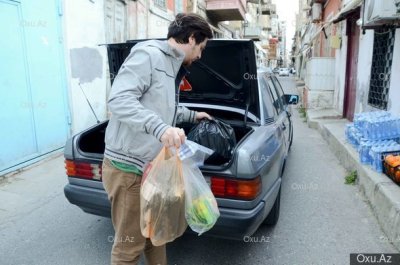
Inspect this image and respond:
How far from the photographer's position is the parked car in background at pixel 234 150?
2.41 m

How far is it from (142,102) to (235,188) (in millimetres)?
966

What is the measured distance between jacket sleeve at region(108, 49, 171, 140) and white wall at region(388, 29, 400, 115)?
15.6 ft

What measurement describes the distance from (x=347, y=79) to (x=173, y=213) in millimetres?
8583

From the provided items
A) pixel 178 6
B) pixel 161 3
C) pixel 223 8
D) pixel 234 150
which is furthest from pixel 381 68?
pixel 223 8

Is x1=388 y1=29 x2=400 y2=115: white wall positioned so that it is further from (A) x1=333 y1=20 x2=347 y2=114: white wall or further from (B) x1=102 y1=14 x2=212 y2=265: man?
(B) x1=102 y1=14 x2=212 y2=265: man

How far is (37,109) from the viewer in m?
5.41

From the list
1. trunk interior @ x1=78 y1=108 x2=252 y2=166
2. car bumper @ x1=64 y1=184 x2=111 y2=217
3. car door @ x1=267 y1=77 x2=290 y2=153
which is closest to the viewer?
car bumper @ x1=64 y1=184 x2=111 y2=217

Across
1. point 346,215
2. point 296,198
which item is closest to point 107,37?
point 296,198

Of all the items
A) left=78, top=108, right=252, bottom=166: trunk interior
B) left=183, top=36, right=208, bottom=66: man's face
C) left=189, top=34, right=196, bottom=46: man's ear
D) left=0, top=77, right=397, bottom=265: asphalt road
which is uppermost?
left=189, top=34, right=196, bottom=46: man's ear

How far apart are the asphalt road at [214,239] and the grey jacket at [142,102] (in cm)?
136

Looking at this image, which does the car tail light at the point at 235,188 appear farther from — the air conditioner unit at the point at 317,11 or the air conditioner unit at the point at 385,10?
the air conditioner unit at the point at 317,11

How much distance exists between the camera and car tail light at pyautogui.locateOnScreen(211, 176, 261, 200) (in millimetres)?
2391

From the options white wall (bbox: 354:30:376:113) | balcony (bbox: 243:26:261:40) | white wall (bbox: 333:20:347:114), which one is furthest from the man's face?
balcony (bbox: 243:26:261:40)

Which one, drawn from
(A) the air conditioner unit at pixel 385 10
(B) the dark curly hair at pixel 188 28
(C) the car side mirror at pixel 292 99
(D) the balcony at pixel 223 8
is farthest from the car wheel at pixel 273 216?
(D) the balcony at pixel 223 8
